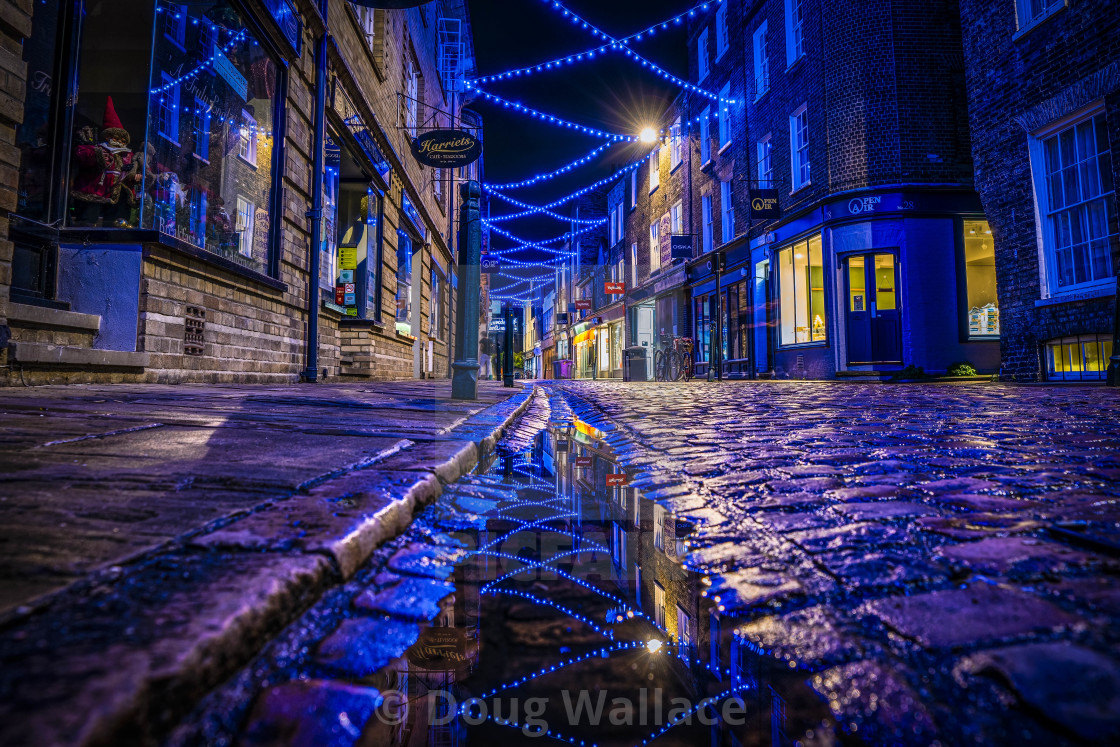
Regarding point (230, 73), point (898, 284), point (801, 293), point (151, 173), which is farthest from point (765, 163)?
point (151, 173)

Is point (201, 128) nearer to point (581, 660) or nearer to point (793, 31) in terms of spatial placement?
point (581, 660)

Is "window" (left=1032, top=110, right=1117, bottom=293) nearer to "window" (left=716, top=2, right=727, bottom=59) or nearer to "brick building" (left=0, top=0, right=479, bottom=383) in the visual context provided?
"brick building" (left=0, top=0, right=479, bottom=383)

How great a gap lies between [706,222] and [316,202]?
1399 centimetres

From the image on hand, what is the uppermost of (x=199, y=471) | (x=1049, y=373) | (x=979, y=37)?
(x=979, y=37)

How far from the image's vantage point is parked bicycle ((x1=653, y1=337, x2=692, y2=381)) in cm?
1808

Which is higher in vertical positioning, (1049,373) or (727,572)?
(1049,373)

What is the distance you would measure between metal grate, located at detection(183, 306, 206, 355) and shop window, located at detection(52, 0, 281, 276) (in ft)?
2.41

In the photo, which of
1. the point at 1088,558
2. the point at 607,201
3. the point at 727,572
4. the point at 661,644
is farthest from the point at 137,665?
the point at 607,201

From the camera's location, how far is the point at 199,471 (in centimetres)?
178

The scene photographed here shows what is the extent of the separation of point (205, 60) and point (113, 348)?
134 inches

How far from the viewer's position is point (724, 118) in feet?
60.3

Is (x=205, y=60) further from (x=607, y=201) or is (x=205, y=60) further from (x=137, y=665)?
(x=607, y=201)

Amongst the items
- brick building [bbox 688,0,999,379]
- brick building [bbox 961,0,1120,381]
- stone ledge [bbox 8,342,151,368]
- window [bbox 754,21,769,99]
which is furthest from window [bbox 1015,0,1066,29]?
stone ledge [bbox 8,342,151,368]

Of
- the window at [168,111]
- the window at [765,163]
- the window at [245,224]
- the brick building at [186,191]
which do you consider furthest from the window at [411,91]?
the window at [765,163]
